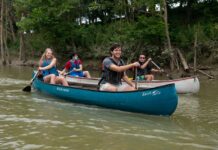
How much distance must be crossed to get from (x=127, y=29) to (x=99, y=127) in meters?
17.1

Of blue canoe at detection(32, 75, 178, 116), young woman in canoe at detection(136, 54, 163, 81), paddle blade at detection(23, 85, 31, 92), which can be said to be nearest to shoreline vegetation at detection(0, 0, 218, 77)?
young woman in canoe at detection(136, 54, 163, 81)

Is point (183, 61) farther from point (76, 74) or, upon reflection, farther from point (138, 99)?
point (138, 99)

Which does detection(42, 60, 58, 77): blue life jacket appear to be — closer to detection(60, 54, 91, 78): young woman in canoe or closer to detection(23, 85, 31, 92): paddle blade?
detection(23, 85, 31, 92): paddle blade

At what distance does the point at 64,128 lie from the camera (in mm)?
7492

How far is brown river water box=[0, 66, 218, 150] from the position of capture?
20.9 ft

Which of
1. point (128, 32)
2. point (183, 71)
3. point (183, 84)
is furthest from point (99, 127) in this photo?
point (128, 32)

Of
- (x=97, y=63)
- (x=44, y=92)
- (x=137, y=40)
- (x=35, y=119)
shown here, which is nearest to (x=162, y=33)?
(x=137, y=40)

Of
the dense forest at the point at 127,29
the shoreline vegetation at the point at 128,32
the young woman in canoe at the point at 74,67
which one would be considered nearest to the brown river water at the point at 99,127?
the young woman in canoe at the point at 74,67

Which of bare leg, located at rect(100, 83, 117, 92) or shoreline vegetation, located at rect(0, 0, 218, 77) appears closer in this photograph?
bare leg, located at rect(100, 83, 117, 92)

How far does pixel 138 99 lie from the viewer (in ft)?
29.1

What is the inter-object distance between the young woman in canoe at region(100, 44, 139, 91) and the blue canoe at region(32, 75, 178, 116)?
0.94 ft

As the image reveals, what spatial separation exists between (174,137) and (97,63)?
20421mm

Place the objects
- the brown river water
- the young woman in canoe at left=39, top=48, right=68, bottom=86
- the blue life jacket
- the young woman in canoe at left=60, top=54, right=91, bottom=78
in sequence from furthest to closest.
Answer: the young woman in canoe at left=60, top=54, right=91, bottom=78, the blue life jacket, the young woman in canoe at left=39, top=48, right=68, bottom=86, the brown river water

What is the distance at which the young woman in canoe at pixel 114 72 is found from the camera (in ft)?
30.2
